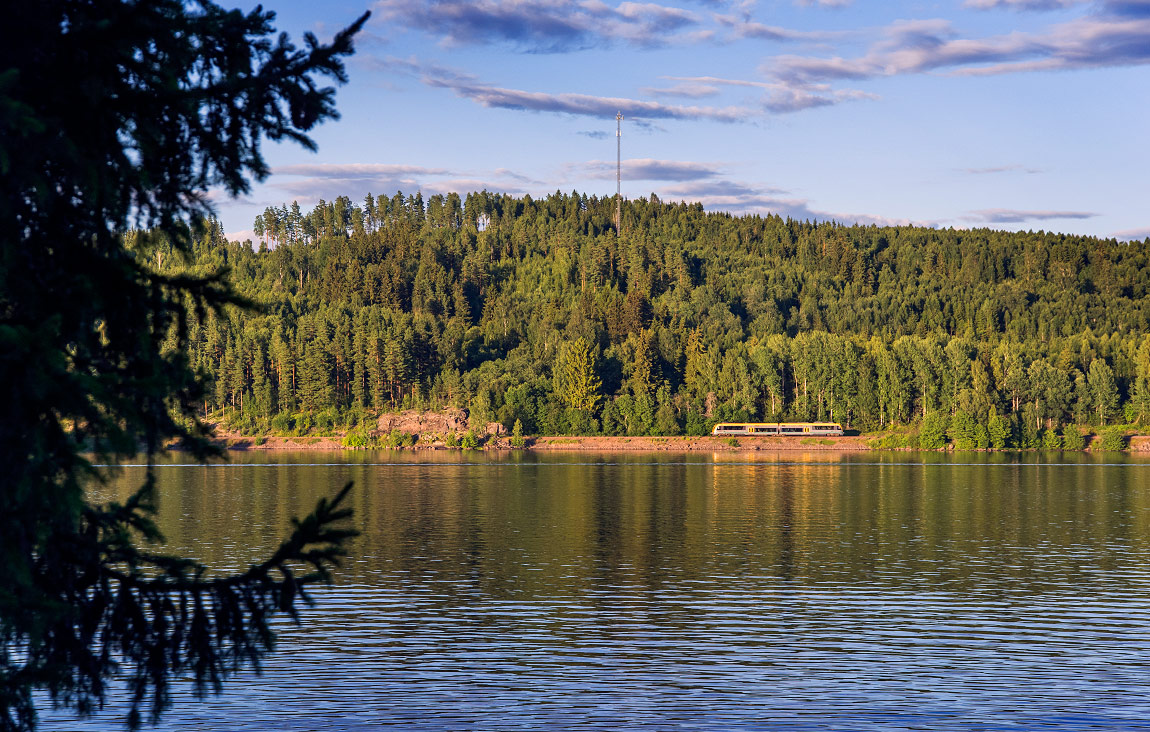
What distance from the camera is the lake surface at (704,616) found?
95.2 ft

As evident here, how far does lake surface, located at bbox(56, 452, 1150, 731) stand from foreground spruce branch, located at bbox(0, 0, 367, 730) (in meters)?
15.5

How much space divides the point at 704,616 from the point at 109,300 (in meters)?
34.2

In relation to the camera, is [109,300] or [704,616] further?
[704,616]

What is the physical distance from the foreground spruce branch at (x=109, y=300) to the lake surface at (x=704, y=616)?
15505mm

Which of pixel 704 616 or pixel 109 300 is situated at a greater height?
pixel 109 300

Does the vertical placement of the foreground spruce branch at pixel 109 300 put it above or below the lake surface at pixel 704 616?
above

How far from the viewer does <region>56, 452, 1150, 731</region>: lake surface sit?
2903cm

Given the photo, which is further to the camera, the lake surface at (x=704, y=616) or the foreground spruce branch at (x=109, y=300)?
the lake surface at (x=704, y=616)

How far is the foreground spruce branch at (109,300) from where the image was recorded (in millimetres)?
10188

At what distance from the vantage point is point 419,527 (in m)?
74.3

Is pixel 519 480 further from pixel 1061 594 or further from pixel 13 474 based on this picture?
pixel 13 474

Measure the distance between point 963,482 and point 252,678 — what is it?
101252 millimetres

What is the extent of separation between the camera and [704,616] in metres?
42.8

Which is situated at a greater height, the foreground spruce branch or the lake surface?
the foreground spruce branch
